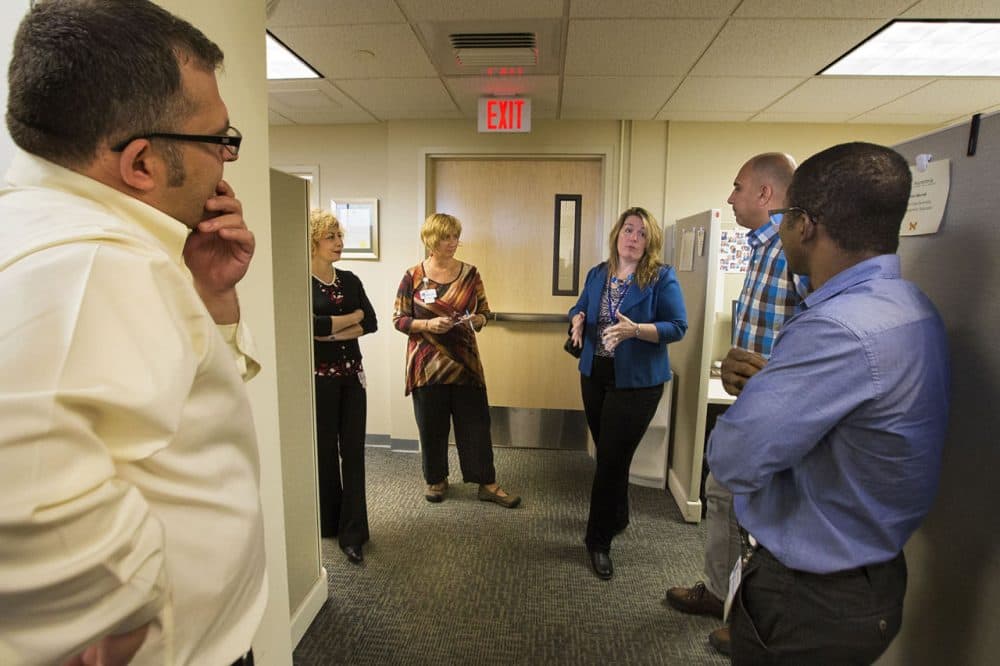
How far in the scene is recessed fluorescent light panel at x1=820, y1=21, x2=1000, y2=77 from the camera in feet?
7.02

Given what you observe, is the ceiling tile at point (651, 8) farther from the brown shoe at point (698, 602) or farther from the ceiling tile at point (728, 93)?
the brown shoe at point (698, 602)

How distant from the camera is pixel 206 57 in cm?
68

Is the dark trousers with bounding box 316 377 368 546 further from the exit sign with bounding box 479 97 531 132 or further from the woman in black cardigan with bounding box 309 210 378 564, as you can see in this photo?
the exit sign with bounding box 479 97 531 132

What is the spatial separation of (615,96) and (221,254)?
8.98ft

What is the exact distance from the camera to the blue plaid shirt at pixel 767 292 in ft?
5.16

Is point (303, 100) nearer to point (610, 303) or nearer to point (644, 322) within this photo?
point (610, 303)

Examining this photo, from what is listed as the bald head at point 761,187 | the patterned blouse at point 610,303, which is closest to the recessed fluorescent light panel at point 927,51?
the bald head at point 761,187

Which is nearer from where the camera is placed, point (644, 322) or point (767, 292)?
point (767, 292)

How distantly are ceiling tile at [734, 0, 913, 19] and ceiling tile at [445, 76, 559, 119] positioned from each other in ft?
3.42

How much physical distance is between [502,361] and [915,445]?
309cm

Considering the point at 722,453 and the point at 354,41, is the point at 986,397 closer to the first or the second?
the point at 722,453

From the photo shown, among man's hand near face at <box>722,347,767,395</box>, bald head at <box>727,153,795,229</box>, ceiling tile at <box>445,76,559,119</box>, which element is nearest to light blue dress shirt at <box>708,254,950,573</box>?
man's hand near face at <box>722,347,767,395</box>

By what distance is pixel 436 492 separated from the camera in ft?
9.77

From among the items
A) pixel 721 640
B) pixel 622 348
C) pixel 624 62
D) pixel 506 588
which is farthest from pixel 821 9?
pixel 506 588
